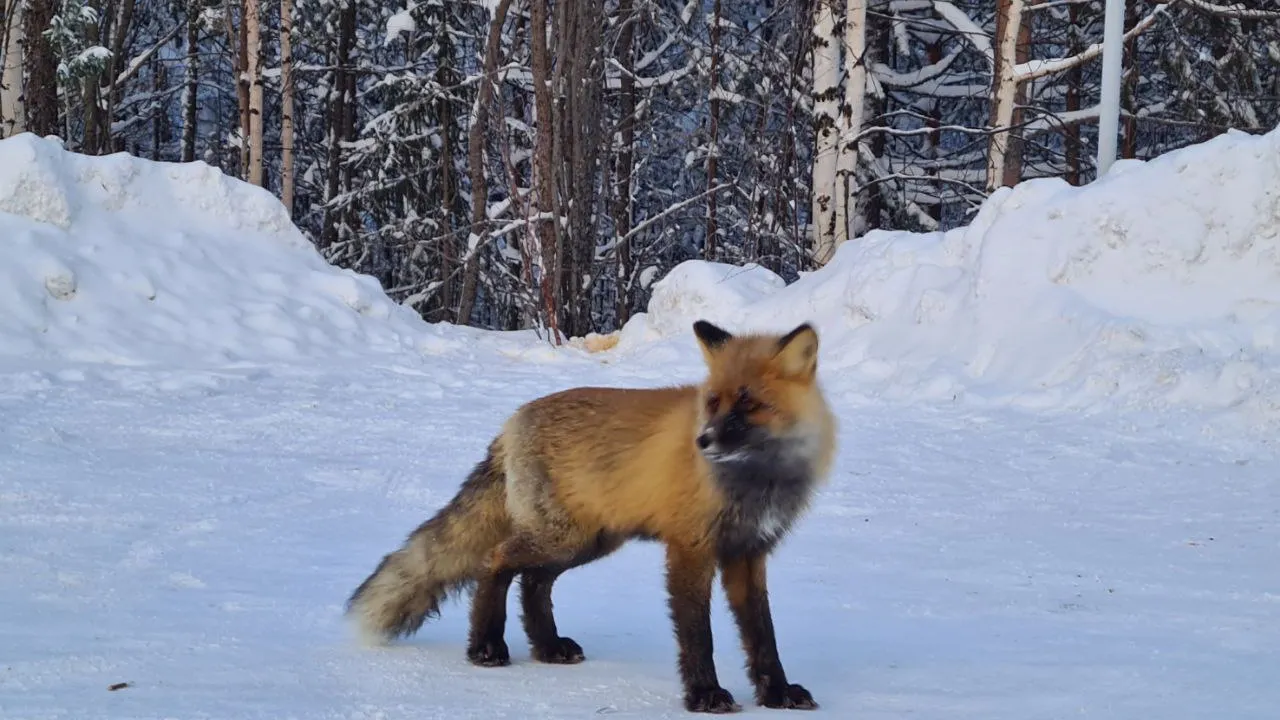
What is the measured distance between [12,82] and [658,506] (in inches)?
648

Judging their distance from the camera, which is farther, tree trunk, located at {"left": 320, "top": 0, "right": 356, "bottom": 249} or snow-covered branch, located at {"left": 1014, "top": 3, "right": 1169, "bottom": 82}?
tree trunk, located at {"left": 320, "top": 0, "right": 356, "bottom": 249}

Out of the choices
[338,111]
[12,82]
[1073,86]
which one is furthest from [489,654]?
[338,111]

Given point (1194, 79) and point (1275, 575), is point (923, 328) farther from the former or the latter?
point (1194, 79)

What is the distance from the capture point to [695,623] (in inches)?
156

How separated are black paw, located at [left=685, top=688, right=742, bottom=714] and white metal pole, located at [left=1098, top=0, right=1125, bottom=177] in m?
9.96

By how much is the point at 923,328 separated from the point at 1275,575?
5.94 metres

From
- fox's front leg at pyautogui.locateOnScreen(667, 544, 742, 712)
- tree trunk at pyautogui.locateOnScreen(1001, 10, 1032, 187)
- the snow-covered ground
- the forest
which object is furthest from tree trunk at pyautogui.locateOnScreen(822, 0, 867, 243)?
fox's front leg at pyautogui.locateOnScreen(667, 544, 742, 712)

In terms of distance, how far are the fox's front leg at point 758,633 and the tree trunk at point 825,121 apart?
40.9 feet

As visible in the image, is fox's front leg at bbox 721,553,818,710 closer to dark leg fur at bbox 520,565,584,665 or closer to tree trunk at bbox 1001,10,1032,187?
dark leg fur at bbox 520,565,584,665

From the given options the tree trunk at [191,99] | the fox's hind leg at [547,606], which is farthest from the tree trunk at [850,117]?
the tree trunk at [191,99]

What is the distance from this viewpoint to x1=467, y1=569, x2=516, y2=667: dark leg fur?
4457 mm

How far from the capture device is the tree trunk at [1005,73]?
49.0 feet

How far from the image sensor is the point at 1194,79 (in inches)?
770

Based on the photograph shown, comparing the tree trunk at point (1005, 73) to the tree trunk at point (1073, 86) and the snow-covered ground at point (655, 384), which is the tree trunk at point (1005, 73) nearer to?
the snow-covered ground at point (655, 384)
